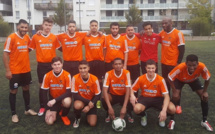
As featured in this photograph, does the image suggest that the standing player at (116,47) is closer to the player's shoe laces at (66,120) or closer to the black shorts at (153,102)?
the black shorts at (153,102)

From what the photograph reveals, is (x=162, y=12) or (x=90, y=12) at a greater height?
(x=90, y=12)

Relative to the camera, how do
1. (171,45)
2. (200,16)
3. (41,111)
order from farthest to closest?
(200,16) → (171,45) → (41,111)

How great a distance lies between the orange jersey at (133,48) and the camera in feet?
16.2

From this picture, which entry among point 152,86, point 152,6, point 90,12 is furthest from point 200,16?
point 152,86

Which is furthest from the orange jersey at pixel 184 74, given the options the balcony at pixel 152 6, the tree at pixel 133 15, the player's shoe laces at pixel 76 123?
the balcony at pixel 152 6

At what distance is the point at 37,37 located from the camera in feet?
14.8

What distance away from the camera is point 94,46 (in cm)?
476

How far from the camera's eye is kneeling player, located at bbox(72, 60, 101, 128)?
147 inches

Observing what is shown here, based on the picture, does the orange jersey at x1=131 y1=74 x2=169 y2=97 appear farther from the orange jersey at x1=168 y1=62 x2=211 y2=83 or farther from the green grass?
the green grass

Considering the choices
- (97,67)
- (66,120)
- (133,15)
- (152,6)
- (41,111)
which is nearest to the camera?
(66,120)

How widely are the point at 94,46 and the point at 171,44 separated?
1706 mm

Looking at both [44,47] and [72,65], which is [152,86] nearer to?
[72,65]

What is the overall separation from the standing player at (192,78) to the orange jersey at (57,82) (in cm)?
193

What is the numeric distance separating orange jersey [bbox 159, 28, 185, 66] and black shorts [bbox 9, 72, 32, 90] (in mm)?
2985
